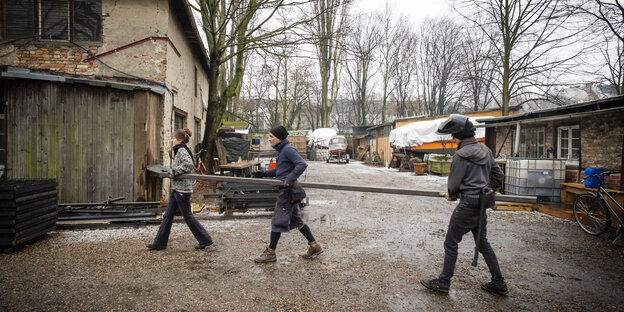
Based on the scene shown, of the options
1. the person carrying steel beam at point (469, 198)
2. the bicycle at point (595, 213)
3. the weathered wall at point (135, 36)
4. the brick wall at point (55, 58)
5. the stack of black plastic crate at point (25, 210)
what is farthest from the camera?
the weathered wall at point (135, 36)

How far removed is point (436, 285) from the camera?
3502 millimetres

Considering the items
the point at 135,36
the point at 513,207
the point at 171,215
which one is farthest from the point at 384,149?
the point at 171,215

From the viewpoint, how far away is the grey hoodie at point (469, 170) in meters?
3.35

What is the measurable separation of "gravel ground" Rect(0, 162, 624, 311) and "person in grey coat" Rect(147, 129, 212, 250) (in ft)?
0.65

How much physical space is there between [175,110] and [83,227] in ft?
15.1

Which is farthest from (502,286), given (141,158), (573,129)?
(573,129)

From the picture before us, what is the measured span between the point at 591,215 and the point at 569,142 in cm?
549

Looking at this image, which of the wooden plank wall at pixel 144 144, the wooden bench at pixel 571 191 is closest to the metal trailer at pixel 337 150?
the wooden bench at pixel 571 191

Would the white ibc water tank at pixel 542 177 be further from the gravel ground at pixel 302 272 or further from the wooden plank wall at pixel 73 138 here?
the wooden plank wall at pixel 73 138

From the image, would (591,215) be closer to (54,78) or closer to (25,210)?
(25,210)

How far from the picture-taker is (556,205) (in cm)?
796

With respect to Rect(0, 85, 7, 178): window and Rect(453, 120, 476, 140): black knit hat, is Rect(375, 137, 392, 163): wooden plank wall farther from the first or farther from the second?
Rect(0, 85, 7, 178): window

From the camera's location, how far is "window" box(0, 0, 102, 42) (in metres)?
8.06

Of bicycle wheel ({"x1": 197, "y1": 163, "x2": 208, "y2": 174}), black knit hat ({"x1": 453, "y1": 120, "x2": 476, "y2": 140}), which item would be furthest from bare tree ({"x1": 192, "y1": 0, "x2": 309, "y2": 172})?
black knit hat ({"x1": 453, "y1": 120, "x2": 476, "y2": 140})
